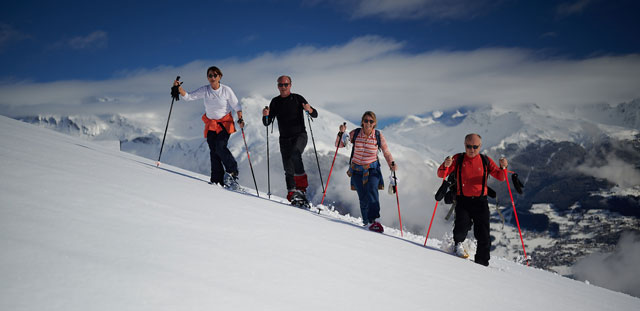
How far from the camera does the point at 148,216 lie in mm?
3197

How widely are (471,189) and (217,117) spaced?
575cm

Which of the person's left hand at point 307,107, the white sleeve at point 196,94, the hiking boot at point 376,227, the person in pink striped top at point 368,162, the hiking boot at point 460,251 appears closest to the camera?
the hiking boot at point 460,251

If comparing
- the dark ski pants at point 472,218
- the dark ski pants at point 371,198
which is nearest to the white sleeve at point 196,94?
the dark ski pants at point 371,198

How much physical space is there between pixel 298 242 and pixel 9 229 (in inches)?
91.4

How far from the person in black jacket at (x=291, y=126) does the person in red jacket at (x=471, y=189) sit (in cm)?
336

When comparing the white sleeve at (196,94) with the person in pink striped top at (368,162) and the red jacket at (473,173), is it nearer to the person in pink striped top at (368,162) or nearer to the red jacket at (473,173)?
the person in pink striped top at (368,162)

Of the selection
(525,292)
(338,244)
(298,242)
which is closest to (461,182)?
(525,292)

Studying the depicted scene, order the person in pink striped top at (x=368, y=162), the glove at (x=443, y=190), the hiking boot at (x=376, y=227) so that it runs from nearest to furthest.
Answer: the glove at (x=443, y=190), the hiking boot at (x=376, y=227), the person in pink striped top at (x=368, y=162)

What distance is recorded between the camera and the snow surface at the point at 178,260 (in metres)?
1.90

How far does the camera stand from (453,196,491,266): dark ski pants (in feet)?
21.3

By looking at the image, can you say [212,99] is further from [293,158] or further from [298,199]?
[298,199]

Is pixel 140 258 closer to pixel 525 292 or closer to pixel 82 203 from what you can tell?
pixel 82 203

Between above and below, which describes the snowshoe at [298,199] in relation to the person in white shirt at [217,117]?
below

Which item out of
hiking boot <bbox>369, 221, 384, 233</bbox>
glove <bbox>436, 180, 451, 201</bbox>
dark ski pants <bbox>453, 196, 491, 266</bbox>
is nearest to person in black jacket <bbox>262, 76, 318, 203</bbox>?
hiking boot <bbox>369, 221, 384, 233</bbox>
